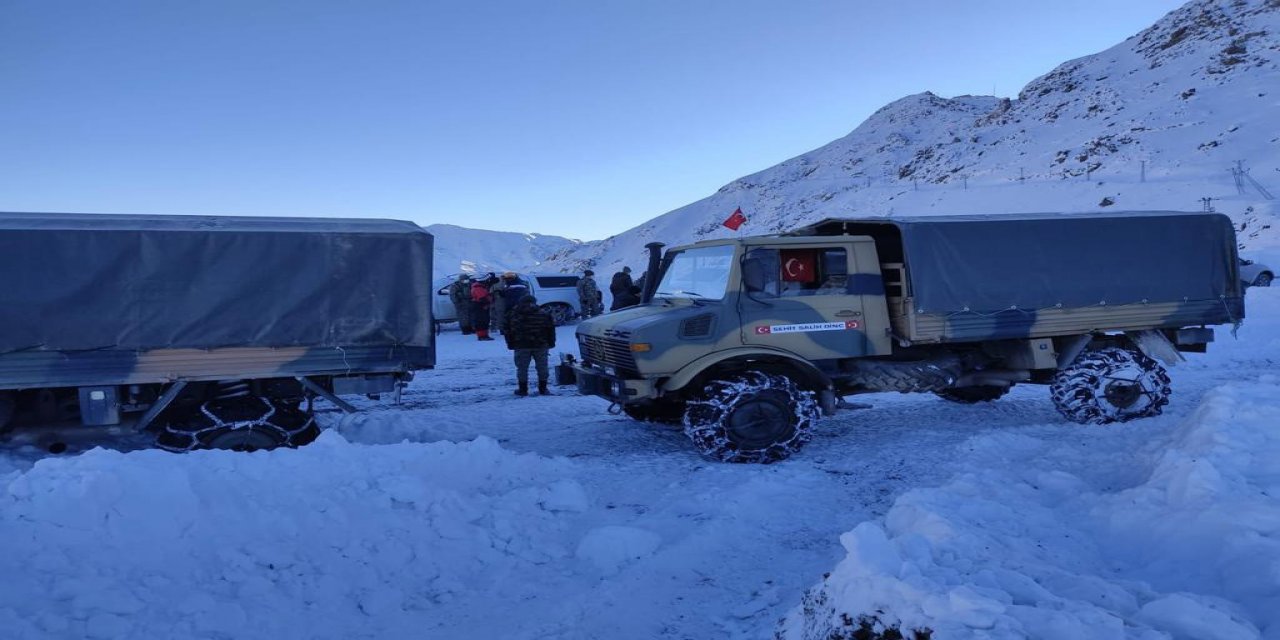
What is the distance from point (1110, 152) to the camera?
127ft

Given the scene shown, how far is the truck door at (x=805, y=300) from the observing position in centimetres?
645

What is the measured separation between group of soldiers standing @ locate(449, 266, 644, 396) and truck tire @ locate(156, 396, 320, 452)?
A: 382 centimetres

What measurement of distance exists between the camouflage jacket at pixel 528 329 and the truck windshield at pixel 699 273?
290 cm

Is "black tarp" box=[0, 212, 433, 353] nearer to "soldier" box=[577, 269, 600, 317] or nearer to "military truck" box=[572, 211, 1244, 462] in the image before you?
"military truck" box=[572, 211, 1244, 462]

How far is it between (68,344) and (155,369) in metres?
0.62

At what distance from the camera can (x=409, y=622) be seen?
361cm

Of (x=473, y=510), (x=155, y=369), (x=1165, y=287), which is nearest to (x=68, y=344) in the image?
(x=155, y=369)

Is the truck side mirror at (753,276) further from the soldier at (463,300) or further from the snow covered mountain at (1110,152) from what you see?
the snow covered mountain at (1110,152)

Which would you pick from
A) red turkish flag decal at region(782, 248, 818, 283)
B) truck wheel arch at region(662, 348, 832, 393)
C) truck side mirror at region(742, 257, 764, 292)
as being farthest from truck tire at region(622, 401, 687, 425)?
red turkish flag decal at region(782, 248, 818, 283)

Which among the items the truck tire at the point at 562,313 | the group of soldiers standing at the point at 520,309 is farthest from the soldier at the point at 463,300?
the truck tire at the point at 562,313

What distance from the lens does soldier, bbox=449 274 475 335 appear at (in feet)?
58.7

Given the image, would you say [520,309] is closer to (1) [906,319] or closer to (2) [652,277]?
(2) [652,277]

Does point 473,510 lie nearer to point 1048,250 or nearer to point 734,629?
point 734,629

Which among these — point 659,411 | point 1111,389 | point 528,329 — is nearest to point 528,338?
point 528,329
